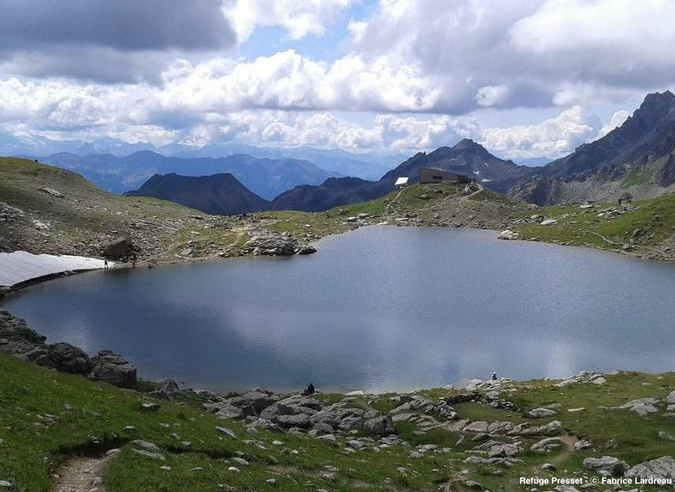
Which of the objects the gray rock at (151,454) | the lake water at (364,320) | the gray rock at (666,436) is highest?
the gray rock at (151,454)

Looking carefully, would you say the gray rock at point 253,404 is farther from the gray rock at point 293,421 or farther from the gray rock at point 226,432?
the gray rock at point 226,432

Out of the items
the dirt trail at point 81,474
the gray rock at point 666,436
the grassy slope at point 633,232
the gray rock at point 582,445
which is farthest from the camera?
the grassy slope at point 633,232

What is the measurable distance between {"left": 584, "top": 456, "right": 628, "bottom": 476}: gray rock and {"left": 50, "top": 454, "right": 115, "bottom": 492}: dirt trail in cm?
2482

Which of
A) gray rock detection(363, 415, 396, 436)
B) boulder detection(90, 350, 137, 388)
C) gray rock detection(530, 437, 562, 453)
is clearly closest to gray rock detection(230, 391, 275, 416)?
boulder detection(90, 350, 137, 388)

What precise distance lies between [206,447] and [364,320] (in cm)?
6250

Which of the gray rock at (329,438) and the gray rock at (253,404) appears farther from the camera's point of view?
the gray rock at (253,404)

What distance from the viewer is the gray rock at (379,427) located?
1575 inches

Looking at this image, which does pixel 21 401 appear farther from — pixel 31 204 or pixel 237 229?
pixel 237 229

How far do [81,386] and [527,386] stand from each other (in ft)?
130

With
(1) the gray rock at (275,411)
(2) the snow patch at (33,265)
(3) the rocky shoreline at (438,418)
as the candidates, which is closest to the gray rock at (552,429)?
(3) the rocky shoreline at (438,418)

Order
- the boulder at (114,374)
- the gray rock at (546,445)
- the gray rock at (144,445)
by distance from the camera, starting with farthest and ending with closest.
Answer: the boulder at (114,374)
the gray rock at (546,445)
the gray rock at (144,445)

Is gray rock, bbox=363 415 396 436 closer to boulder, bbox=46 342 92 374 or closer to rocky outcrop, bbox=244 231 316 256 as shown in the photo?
boulder, bbox=46 342 92 374

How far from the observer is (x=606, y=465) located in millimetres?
30672

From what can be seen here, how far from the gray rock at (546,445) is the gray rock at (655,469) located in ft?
17.6
